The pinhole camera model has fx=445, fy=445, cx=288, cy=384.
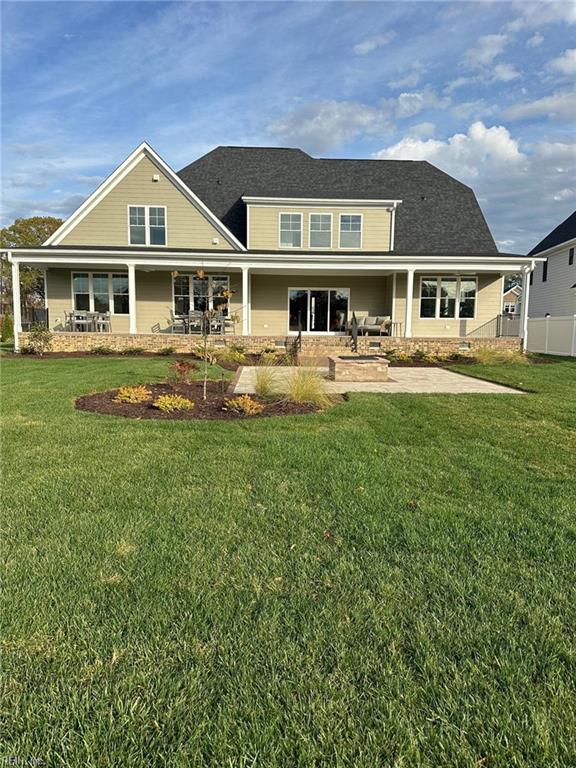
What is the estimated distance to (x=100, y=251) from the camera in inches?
659

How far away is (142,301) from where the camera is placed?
19.6m

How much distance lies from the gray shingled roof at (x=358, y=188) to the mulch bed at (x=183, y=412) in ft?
46.8

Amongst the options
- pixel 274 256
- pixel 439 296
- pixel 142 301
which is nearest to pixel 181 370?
pixel 274 256

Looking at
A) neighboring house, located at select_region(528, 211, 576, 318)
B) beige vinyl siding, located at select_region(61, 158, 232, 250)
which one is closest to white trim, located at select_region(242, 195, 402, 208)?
beige vinyl siding, located at select_region(61, 158, 232, 250)

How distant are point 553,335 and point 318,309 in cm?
1011

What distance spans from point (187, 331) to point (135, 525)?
656 inches

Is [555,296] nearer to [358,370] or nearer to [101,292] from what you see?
[358,370]

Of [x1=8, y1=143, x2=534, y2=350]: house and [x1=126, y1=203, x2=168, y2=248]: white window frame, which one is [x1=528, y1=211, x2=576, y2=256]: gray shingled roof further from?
[x1=126, y1=203, x2=168, y2=248]: white window frame

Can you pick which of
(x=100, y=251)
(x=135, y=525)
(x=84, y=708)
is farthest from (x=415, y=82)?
(x=84, y=708)

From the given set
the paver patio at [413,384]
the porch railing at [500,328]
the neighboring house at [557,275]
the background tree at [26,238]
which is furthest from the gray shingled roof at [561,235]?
the background tree at [26,238]

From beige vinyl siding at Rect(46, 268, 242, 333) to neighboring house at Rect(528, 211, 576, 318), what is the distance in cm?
1770

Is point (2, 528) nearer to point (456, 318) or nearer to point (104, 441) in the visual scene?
point (104, 441)

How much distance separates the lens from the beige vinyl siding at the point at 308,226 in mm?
19516

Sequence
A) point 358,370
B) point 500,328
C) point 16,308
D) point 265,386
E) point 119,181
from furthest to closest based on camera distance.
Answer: point 500,328
point 119,181
point 16,308
point 358,370
point 265,386
